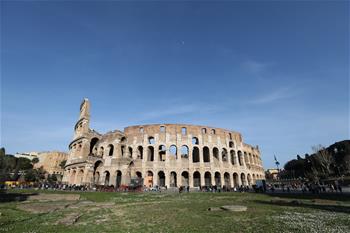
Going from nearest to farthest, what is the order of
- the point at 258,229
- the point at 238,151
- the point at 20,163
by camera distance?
the point at 258,229, the point at 238,151, the point at 20,163

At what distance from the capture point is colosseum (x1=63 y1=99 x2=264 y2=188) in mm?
37656

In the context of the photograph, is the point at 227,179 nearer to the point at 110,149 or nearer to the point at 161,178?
the point at 161,178

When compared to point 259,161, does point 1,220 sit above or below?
below

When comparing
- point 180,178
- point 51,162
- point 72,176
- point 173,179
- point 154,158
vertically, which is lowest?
point 173,179

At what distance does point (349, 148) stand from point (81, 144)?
223ft

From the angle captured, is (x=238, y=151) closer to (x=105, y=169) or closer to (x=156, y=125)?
(x=156, y=125)

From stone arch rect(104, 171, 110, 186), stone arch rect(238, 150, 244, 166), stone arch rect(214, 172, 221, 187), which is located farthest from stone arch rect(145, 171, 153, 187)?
stone arch rect(238, 150, 244, 166)

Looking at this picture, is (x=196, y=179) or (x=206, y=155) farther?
(x=206, y=155)

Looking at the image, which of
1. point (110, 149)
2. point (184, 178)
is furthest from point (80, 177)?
point (184, 178)


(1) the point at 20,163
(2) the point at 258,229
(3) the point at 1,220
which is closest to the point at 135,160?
(3) the point at 1,220

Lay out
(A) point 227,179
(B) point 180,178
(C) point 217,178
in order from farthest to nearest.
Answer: (C) point 217,178, (A) point 227,179, (B) point 180,178

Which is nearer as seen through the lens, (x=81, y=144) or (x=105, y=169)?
(x=105, y=169)

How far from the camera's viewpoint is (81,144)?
1590 inches

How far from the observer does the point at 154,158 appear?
129ft
